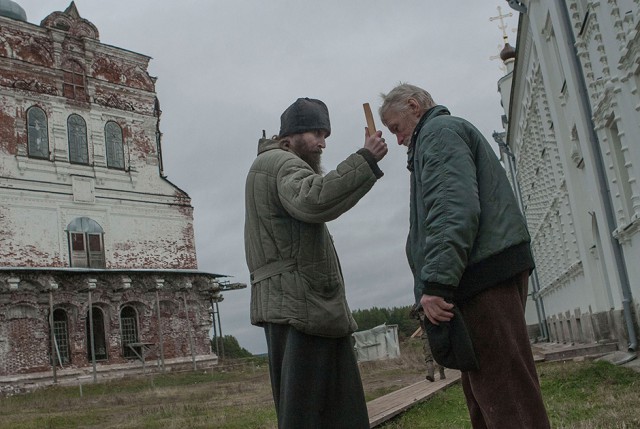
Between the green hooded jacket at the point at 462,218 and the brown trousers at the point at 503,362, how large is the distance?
3.1 inches

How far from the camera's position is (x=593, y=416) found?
5754mm

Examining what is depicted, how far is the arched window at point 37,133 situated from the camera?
2909cm

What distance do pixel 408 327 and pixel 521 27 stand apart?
42.9 metres

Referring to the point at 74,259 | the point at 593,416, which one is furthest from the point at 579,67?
the point at 74,259

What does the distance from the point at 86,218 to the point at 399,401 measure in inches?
961

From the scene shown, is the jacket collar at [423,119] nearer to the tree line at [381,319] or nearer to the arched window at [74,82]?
the arched window at [74,82]

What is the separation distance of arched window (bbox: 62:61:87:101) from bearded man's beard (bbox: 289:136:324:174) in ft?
97.2

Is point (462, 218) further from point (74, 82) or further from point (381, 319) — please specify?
point (381, 319)

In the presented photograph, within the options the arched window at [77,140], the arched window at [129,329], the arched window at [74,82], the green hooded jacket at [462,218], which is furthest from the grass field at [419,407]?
the arched window at [74,82]

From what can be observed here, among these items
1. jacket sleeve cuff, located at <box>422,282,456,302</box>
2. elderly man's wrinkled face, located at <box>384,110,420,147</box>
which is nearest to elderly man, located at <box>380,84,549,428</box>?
jacket sleeve cuff, located at <box>422,282,456,302</box>

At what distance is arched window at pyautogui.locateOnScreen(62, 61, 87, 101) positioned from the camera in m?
30.5

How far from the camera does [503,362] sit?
9.37 ft

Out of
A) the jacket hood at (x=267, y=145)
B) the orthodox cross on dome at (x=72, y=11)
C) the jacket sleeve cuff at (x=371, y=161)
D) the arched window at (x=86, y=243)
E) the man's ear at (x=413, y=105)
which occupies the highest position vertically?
the orthodox cross on dome at (x=72, y=11)

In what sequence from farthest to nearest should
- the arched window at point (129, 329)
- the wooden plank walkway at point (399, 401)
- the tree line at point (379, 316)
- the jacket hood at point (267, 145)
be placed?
the tree line at point (379, 316) < the arched window at point (129, 329) < the wooden plank walkway at point (399, 401) < the jacket hood at point (267, 145)
